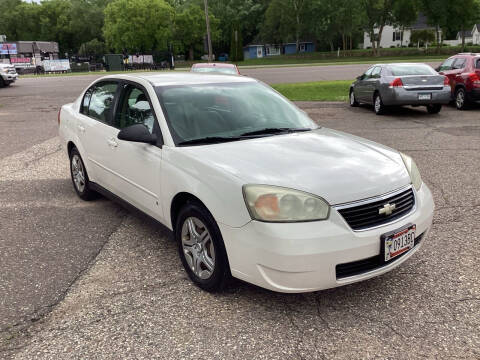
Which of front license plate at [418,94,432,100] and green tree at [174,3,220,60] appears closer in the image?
front license plate at [418,94,432,100]

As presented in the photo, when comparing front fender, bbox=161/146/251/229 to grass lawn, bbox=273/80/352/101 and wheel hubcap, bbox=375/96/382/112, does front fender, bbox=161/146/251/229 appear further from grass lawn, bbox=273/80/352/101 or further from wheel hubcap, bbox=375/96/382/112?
grass lawn, bbox=273/80/352/101

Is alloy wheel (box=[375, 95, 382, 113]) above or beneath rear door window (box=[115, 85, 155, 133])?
beneath

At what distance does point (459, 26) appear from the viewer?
202ft

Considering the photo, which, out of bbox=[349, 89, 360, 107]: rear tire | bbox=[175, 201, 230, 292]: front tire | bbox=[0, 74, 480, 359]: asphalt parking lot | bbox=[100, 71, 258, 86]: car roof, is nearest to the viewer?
bbox=[0, 74, 480, 359]: asphalt parking lot

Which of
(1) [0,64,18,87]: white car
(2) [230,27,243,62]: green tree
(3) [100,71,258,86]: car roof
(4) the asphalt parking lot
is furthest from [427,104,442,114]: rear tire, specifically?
(2) [230,27,243,62]: green tree

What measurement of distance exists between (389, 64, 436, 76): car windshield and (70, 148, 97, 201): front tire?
10017 millimetres

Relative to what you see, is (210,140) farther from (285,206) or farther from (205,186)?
(285,206)

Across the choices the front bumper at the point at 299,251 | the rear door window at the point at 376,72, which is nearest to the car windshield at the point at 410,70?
the rear door window at the point at 376,72

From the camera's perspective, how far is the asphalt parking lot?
9.04ft

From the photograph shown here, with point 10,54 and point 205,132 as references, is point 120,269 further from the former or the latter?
point 10,54

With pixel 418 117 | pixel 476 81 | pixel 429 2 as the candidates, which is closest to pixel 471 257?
pixel 418 117

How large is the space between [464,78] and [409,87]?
235cm

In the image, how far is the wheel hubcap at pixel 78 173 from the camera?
555cm

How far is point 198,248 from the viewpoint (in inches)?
133
